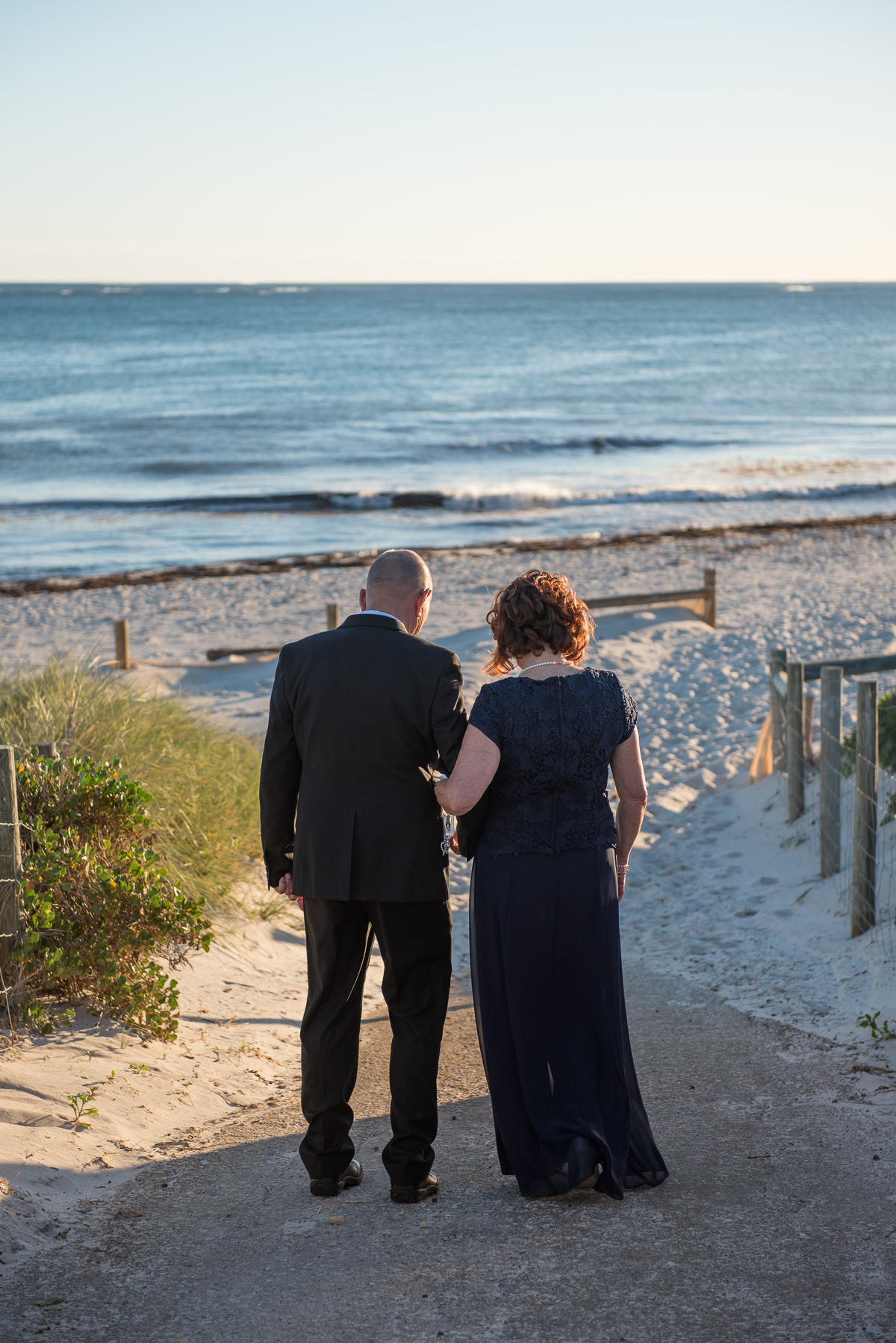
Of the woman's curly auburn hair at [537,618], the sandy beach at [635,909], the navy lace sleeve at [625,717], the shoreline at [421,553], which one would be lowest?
the sandy beach at [635,909]

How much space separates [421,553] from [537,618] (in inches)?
735

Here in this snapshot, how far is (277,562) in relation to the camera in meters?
20.2

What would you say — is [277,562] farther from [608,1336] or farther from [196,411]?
[196,411]

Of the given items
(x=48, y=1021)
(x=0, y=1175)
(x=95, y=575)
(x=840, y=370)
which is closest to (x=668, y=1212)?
(x=0, y=1175)

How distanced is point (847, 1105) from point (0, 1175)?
2.73m

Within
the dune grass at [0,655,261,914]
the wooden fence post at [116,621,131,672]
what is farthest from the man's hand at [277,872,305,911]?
the wooden fence post at [116,621,131,672]

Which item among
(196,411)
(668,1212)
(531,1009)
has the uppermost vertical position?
(196,411)

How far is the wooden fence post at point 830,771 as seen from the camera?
6293 millimetres

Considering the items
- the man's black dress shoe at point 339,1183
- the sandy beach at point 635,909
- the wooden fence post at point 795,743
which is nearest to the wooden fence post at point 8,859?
the sandy beach at point 635,909

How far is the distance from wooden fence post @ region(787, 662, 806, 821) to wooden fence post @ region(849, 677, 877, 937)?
1640 mm

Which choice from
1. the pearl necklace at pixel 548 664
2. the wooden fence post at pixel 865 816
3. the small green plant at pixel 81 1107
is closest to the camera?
the pearl necklace at pixel 548 664

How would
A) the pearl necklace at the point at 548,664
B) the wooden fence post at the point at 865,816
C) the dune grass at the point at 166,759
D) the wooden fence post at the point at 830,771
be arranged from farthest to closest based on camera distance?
the wooden fence post at the point at 830,771, the dune grass at the point at 166,759, the wooden fence post at the point at 865,816, the pearl necklace at the point at 548,664

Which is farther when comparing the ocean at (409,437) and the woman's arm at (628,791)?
the ocean at (409,437)

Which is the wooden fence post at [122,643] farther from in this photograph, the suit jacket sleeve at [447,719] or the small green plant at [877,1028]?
the suit jacket sleeve at [447,719]
